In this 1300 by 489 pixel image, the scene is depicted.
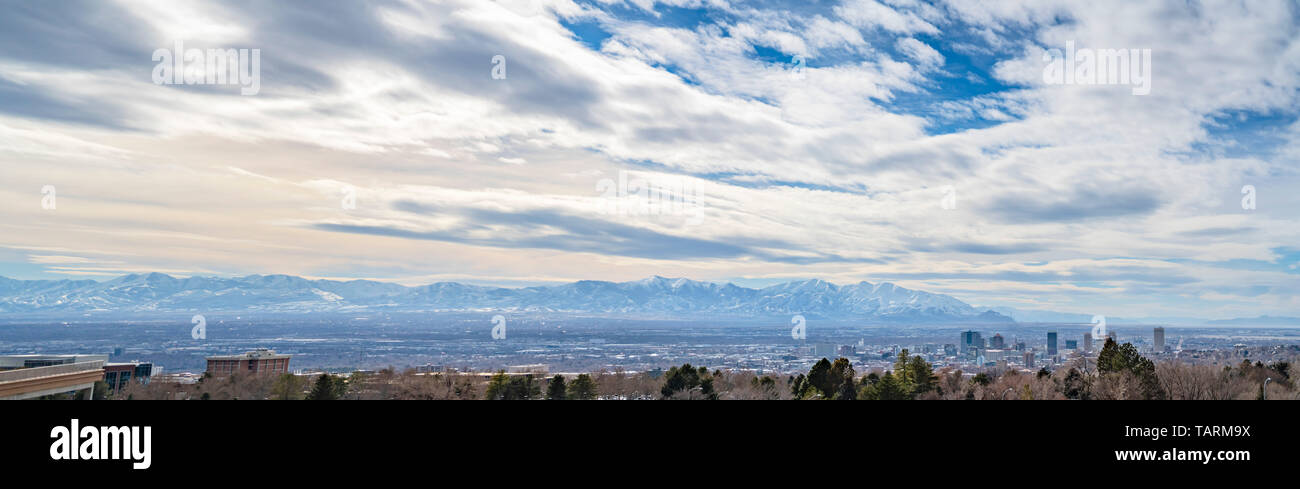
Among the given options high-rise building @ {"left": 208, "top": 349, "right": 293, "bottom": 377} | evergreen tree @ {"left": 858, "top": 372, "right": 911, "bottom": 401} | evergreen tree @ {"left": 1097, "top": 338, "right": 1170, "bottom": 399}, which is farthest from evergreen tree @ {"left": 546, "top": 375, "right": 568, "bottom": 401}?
high-rise building @ {"left": 208, "top": 349, "right": 293, "bottom": 377}

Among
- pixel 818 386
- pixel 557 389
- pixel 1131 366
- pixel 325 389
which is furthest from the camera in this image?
pixel 818 386

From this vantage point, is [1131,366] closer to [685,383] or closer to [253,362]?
[685,383]

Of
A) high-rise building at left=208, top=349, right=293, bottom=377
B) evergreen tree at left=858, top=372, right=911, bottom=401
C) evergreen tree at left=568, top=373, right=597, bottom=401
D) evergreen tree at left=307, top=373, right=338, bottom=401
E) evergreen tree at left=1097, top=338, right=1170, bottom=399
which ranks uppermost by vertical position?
evergreen tree at left=1097, top=338, right=1170, bottom=399

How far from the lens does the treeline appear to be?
33625mm

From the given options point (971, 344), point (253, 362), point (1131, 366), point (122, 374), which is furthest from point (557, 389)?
point (971, 344)

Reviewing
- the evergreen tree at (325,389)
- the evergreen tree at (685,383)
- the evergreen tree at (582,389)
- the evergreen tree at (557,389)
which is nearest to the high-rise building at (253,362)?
the evergreen tree at (325,389)

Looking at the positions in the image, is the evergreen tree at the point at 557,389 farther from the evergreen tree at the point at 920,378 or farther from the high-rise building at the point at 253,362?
the high-rise building at the point at 253,362

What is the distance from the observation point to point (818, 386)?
132 ft

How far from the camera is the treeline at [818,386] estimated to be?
3362cm

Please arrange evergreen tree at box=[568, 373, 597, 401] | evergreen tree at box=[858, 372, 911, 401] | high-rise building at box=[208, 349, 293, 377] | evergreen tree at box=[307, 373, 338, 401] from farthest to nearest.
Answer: high-rise building at box=[208, 349, 293, 377]
evergreen tree at box=[858, 372, 911, 401]
evergreen tree at box=[568, 373, 597, 401]
evergreen tree at box=[307, 373, 338, 401]

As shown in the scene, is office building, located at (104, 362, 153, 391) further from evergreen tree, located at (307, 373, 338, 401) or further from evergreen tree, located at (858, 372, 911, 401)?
evergreen tree, located at (858, 372, 911, 401)
